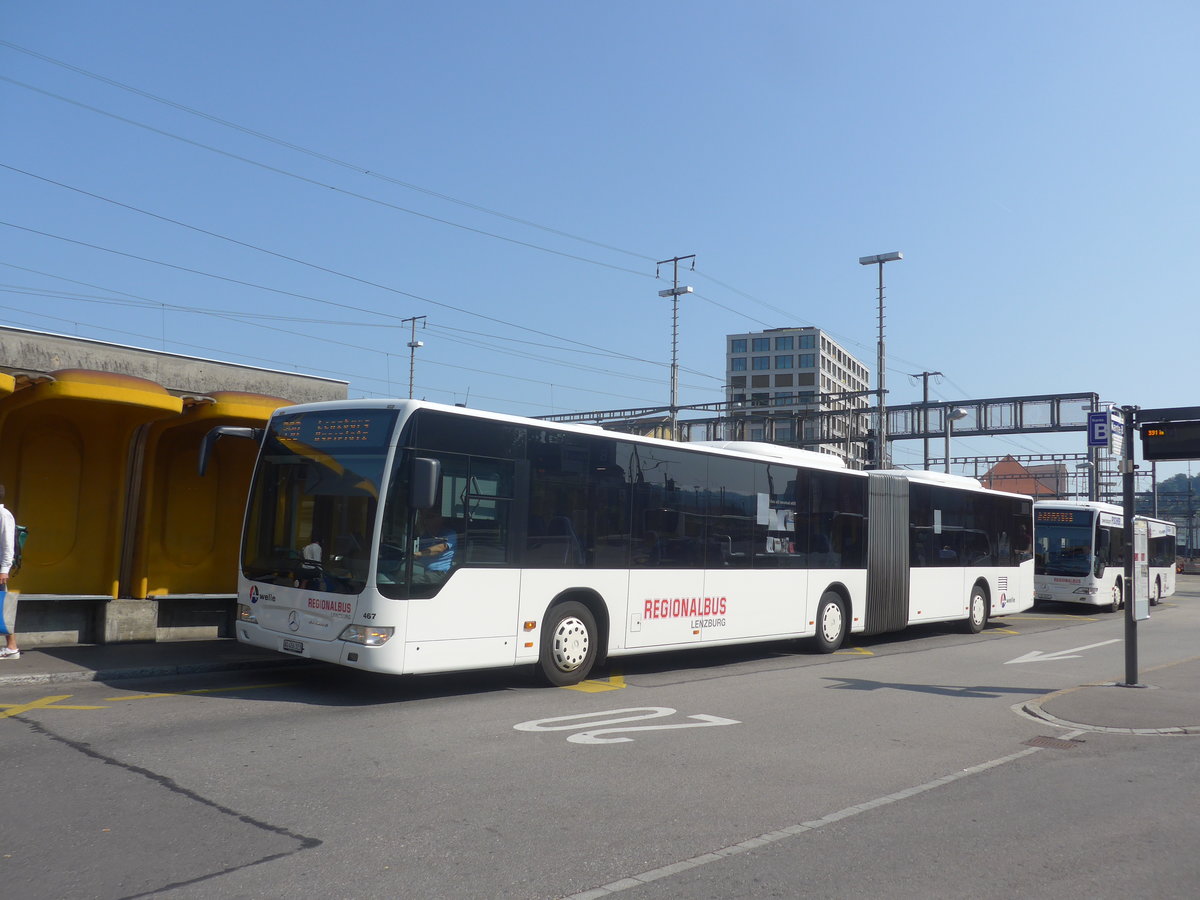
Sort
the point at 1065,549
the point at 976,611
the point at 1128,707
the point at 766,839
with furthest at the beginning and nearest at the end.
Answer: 1. the point at 1065,549
2. the point at 976,611
3. the point at 1128,707
4. the point at 766,839

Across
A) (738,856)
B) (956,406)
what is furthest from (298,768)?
(956,406)

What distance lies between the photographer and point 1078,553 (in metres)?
29.3

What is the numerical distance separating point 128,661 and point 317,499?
3.28 metres

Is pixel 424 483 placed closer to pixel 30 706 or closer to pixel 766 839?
pixel 30 706

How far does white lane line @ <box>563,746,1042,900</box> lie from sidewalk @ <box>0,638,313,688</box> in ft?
25.1

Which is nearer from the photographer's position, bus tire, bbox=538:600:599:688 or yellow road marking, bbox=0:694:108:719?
yellow road marking, bbox=0:694:108:719

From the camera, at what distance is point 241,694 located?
32.9 feet

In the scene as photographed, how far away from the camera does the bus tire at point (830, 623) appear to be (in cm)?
1594

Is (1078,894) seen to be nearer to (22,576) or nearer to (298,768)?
(298,768)

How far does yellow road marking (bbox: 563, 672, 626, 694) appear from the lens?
11.2 metres

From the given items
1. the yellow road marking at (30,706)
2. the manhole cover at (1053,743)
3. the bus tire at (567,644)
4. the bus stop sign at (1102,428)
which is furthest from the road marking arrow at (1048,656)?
the yellow road marking at (30,706)

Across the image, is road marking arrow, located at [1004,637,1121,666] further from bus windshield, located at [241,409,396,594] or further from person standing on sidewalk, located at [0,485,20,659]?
person standing on sidewalk, located at [0,485,20,659]

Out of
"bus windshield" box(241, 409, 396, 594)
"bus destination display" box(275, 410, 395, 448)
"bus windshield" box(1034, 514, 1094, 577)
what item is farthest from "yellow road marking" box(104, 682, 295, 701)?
"bus windshield" box(1034, 514, 1094, 577)

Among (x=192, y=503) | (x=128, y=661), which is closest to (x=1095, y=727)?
(x=128, y=661)
